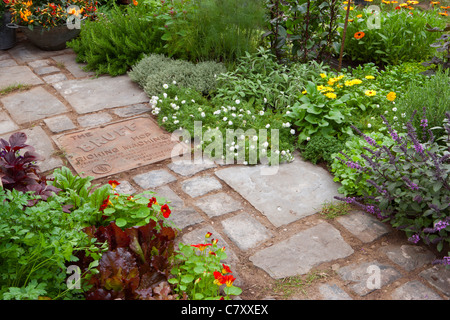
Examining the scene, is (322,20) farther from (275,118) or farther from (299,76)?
(275,118)

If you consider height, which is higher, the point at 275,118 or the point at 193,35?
the point at 193,35

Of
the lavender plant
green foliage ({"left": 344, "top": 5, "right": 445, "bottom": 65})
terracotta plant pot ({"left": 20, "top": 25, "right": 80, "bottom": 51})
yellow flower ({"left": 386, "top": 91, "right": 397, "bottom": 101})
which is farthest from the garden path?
green foliage ({"left": 344, "top": 5, "right": 445, "bottom": 65})

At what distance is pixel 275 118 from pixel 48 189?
2.11 metres

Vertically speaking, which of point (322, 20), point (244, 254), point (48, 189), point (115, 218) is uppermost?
point (322, 20)

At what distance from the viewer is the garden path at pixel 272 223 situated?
2.55m

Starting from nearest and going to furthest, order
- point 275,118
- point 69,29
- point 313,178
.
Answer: point 313,178, point 275,118, point 69,29

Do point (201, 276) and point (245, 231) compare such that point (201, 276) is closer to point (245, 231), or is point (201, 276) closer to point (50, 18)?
point (245, 231)

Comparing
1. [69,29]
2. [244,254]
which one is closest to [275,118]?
[244,254]

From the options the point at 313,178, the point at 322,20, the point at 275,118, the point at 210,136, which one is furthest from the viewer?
the point at 322,20

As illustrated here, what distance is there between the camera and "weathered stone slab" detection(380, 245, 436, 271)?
8.81 feet

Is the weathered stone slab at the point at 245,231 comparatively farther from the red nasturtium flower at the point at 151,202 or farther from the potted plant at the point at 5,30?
the potted plant at the point at 5,30

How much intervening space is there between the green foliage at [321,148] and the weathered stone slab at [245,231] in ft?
2.96

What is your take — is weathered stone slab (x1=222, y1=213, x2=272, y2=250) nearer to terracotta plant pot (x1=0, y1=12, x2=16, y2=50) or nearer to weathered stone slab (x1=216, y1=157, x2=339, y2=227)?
weathered stone slab (x1=216, y1=157, x2=339, y2=227)

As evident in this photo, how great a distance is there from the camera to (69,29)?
5.83 meters
